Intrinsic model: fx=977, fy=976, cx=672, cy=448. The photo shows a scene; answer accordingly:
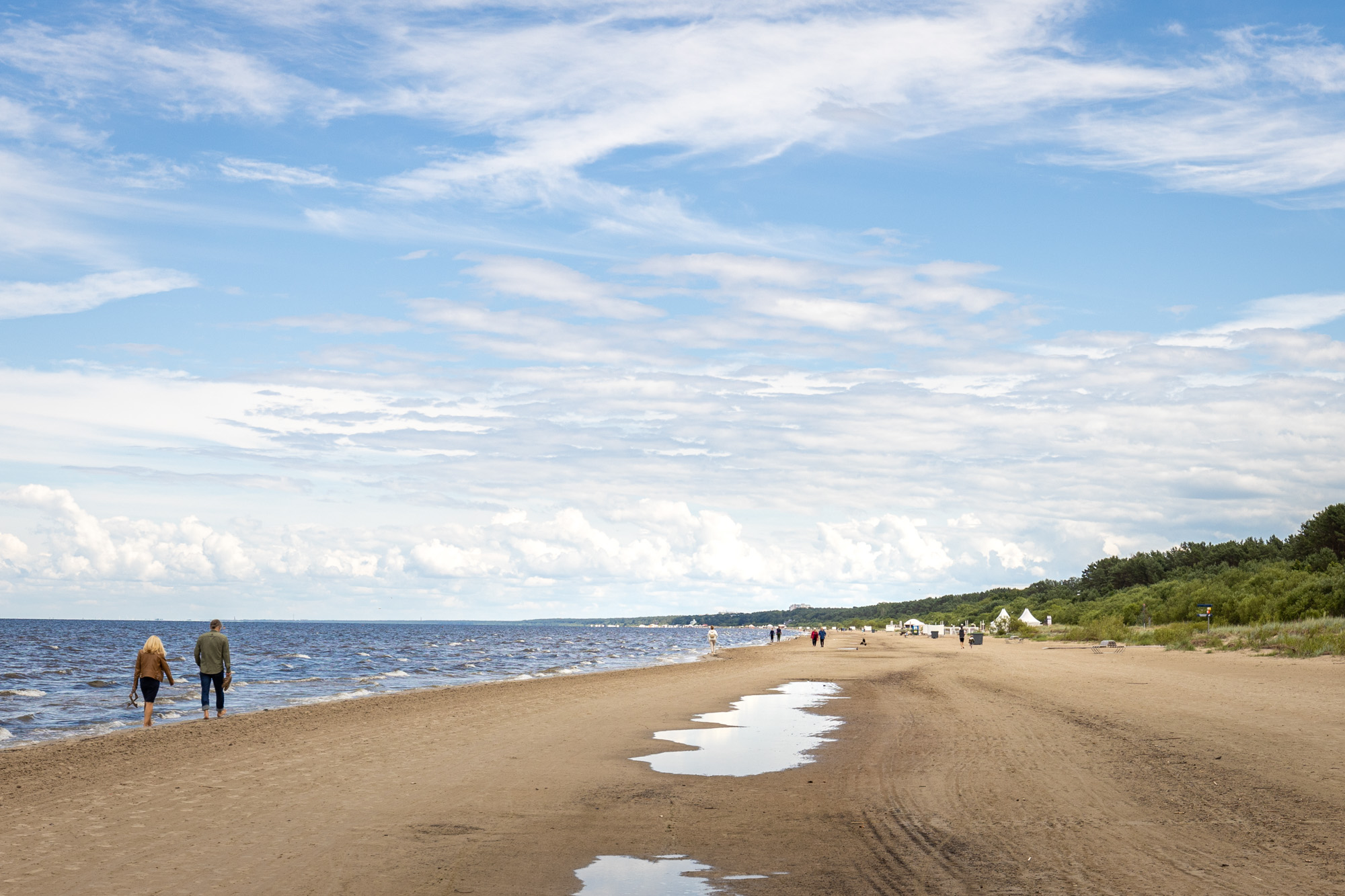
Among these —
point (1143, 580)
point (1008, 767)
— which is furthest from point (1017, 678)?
point (1143, 580)

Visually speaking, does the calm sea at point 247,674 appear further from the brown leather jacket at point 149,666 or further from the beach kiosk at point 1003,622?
the beach kiosk at point 1003,622

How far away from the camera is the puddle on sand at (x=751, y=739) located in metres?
14.2

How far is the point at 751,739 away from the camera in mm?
17578

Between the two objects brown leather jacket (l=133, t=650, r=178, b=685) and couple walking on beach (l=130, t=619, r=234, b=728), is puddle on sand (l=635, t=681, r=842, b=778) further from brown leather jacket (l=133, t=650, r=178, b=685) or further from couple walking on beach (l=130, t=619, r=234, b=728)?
brown leather jacket (l=133, t=650, r=178, b=685)

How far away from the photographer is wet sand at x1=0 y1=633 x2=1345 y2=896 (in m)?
7.96

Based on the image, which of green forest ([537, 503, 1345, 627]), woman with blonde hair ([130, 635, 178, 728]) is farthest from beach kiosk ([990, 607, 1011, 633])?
woman with blonde hair ([130, 635, 178, 728])

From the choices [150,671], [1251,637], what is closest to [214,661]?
[150,671]

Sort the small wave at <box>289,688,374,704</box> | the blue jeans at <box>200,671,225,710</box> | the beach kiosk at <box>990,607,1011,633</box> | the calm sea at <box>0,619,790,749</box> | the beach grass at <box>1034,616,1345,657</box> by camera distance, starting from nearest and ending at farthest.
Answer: the blue jeans at <box>200,671,225,710</box>, the calm sea at <box>0,619,790,749</box>, the small wave at <box>289,688,374,704</box>, the beach grass at <box>1034,616,1345,657</box>, the beach kiosk at <box>990,607,1011,633</box>

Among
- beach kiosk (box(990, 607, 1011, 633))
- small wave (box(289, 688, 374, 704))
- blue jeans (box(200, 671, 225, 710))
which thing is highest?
blue jeans (box(200, 671, 225, 710))

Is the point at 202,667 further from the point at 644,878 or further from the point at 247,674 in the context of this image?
the point at 247,674

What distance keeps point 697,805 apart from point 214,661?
571 inches

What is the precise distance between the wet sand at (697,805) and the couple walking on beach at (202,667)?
102 cm

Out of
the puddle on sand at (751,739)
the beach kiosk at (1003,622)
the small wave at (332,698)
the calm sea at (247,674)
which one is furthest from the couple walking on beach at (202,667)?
the beach kiosk at (1003,622)

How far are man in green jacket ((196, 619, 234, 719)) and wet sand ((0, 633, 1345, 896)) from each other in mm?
1055
